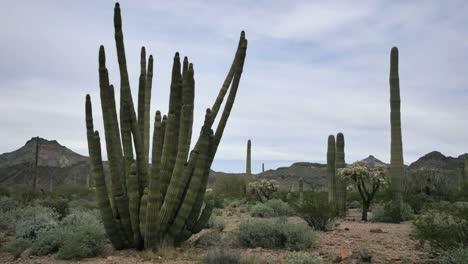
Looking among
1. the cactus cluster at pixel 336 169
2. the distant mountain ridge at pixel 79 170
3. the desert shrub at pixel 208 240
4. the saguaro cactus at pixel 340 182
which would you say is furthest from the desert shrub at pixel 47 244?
the distant mountain ridge at pixel 79 170

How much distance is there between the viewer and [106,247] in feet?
29.1

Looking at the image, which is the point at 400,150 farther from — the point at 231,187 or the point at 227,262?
the point at 231,187

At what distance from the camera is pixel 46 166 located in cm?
8231

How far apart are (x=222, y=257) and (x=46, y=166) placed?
269ft

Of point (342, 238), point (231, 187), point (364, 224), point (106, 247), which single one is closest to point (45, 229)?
point (106, 247)

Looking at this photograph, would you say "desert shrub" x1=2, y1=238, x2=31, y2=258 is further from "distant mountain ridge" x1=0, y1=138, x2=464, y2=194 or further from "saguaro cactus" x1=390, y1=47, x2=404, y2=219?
"distant mountain ridge" x1=0, y1=138, x2=464, y2=194

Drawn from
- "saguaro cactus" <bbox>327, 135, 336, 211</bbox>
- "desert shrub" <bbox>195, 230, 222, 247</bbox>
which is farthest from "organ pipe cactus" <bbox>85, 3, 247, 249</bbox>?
"saguaro cactus" <bbox>327, 135, 336, 211</bbox>

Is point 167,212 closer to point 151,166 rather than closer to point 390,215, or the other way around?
point 151,166

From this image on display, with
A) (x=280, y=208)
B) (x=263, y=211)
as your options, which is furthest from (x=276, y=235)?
(x=280, y=208)

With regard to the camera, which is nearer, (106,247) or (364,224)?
(106,247)

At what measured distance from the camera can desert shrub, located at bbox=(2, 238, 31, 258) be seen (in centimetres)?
868

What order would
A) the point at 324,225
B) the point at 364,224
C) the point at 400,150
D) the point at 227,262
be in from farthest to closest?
1. the point at 400,150
2. the point at 364,224
3. the point at 324,225
4. the point at 227,262

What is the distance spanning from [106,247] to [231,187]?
27824 mm

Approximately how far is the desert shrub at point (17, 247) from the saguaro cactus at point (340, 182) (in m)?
10.5
